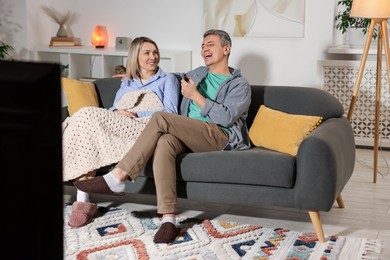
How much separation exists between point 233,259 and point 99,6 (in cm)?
356

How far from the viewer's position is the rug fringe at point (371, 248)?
2816 millimetres

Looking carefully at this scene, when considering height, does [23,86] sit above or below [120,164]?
above

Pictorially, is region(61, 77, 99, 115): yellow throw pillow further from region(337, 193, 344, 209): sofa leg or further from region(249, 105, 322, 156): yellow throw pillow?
region(337, 193, 344, 209): sofa leg

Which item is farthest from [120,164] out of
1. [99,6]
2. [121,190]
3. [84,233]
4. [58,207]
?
[99,6]

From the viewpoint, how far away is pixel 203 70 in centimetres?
367

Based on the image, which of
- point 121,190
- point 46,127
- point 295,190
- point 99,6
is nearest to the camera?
point 46,127

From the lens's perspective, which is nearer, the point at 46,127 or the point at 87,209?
the point at 46,127

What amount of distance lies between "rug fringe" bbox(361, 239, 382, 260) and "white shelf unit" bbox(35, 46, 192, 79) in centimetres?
262

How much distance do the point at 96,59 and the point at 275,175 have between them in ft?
10.8

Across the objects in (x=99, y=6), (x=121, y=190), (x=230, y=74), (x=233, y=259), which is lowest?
(x=233, y=259)

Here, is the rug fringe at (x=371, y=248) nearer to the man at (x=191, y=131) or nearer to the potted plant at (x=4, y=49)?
the man at (x=191, y=131)

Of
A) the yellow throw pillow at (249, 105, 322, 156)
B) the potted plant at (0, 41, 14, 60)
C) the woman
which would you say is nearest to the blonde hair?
the woman

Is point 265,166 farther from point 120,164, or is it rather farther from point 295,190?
point 120,164

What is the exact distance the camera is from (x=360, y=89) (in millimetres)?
5051
